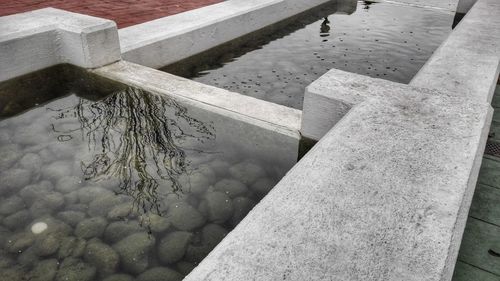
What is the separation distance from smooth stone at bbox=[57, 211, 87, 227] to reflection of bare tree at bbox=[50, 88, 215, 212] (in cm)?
34

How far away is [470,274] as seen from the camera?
2.15 meters

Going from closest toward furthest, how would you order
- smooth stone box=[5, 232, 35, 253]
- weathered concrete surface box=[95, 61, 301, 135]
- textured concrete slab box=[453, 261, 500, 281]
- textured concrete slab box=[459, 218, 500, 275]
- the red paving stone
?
textured concrete slab box=[453, 261, 500, 281], textured concrete slab box=[459, 218, 500, 275], smooth stone box=[5, 232, 35, 253], weathered concrete surface box=[95, 61, 301, 135], the red paving stone

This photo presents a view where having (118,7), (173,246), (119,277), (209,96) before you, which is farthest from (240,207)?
(118,7)

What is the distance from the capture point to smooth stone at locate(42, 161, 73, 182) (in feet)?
10.0

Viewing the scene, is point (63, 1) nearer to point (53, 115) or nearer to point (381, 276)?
point (53, 115)

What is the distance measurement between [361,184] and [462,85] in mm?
1955

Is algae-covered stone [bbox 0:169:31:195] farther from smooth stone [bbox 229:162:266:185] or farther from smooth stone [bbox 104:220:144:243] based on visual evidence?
smooth stone [bbox 229:162:266:185]

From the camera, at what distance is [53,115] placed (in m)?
3.87

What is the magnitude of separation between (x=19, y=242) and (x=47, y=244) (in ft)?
0.60

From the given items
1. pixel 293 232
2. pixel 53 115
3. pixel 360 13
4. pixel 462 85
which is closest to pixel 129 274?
pixel 293 232

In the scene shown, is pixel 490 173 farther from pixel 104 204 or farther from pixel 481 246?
pixel 104 204

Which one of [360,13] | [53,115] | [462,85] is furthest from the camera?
[360,13]

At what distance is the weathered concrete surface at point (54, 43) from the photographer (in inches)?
166

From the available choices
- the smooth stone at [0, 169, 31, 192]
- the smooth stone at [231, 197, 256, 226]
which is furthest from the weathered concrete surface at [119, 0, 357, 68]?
the smooth stone at [231, 197, 256, 226]
